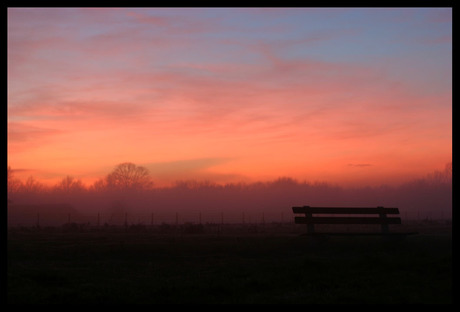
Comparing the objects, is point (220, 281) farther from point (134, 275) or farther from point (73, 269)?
point (73, 269)

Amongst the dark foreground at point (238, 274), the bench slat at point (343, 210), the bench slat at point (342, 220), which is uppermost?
the bench slat at point (343, 210)

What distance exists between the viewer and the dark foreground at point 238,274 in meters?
10.7

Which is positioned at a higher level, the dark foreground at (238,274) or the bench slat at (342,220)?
the bench slat at (342,220)

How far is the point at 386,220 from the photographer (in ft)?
70.1

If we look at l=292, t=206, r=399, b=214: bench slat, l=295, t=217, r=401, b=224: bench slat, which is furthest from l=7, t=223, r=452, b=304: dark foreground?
l=292, t=206, r=399, b=214: bench slat

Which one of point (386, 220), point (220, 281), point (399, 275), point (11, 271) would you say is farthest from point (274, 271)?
point (386, 220)

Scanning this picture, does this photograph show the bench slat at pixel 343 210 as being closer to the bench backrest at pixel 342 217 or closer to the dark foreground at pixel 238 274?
the bench backrest at pixel 342 217

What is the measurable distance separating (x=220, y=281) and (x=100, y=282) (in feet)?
10.0

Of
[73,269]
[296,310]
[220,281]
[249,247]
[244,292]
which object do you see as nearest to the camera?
[296,310]

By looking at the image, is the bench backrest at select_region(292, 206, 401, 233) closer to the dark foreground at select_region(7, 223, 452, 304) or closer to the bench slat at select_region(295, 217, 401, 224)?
the bench slat at select_region(295, 217, 401, 224)

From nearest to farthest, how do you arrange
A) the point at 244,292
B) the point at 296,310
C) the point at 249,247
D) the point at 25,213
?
the point at 296,310
the point at 244,292
the point at 249,247
the point at 25,213

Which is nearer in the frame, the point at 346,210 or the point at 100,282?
the point at 100,282

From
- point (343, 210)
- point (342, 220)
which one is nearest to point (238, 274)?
point (342, 220)

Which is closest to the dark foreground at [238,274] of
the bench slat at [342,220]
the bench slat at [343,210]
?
the bench slat at [342,220]
